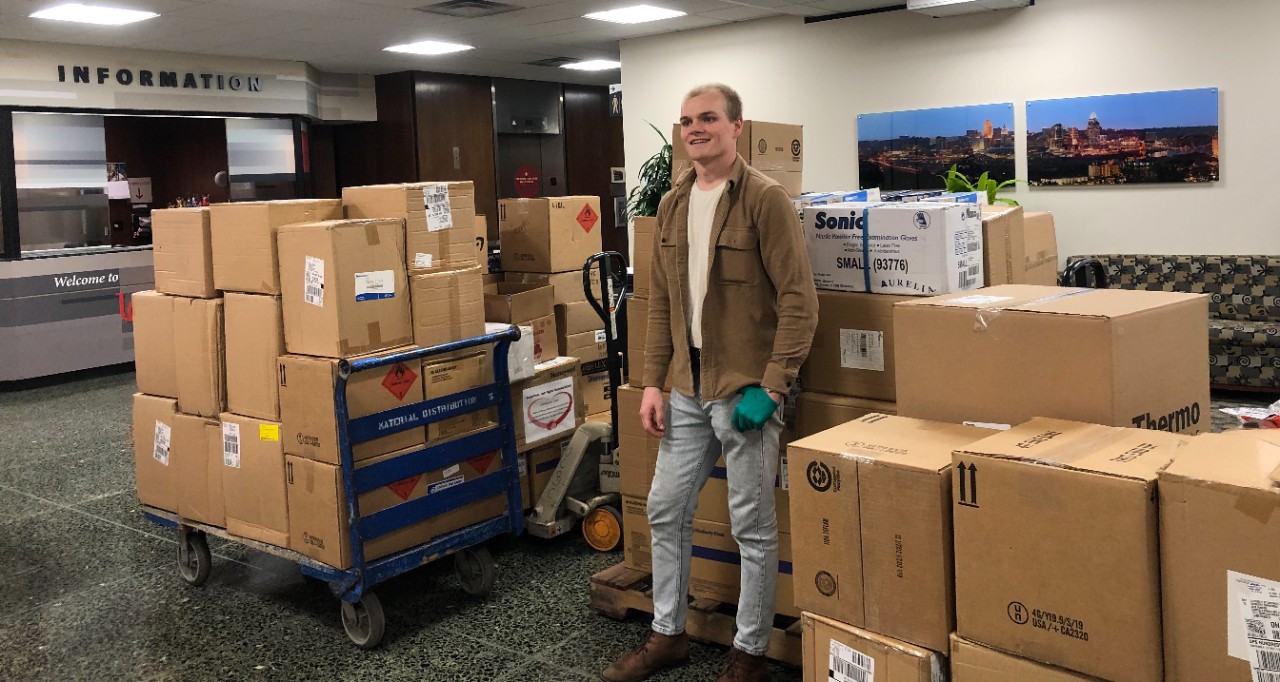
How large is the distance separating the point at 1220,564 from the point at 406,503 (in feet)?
8.04

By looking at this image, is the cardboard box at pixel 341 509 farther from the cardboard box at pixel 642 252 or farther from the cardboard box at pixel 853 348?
the cardboard box at pixel 853 348

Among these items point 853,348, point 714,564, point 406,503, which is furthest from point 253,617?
point 853,348

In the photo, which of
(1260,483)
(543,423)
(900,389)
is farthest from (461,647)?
(1260,483)

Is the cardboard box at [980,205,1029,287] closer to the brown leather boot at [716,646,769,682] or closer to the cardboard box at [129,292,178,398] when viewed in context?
the brown leather boot at [716,646,769,682]

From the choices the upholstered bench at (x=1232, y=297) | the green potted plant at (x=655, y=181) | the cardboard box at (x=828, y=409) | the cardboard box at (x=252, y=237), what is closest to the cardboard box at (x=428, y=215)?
the cardboard box at (x=252, y=237)

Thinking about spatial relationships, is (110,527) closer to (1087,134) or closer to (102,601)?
(102,601)

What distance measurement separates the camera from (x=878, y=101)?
7910 mm

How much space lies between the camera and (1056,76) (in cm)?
711

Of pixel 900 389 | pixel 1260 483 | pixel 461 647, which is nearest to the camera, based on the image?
pixel 1260 483

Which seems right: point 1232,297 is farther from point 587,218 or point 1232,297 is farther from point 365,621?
point 365,621

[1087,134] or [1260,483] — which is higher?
[1087,134]

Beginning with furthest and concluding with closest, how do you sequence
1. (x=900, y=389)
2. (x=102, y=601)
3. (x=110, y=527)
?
(x=110, y=527) < (x=102, y=601) < (x=900, y=389)

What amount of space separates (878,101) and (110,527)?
6.05 m

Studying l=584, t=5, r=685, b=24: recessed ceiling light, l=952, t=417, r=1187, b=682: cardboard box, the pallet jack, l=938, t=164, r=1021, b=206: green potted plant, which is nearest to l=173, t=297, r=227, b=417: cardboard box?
the pallet jack
